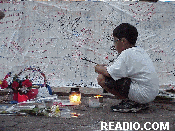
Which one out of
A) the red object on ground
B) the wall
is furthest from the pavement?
the wall

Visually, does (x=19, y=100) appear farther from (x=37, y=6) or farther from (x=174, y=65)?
(x=174, y=65)

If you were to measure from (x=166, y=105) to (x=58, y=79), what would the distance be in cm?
203

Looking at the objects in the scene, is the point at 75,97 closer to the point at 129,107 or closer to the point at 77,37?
the point at 129,107

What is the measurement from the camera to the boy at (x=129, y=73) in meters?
2.34

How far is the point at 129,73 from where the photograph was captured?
2375 millimetres

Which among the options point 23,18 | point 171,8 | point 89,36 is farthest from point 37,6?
point 171,8

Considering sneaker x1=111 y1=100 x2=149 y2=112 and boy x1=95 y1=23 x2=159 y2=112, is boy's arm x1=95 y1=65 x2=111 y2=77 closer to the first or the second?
boy x1=95 y1=23 x2=159 y2=112

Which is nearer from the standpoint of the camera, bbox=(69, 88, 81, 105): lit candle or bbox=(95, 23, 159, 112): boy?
bbox=(95, 23, 159, 112): boy

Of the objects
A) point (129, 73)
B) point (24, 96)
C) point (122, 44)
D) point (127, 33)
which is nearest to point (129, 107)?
point (129, 73)

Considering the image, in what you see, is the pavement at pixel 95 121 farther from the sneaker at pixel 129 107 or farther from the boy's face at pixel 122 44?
the boy's face at pixel 122 44

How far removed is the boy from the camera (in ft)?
7.66

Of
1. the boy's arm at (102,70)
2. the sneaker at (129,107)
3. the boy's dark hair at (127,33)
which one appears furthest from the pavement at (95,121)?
the boy's dark hair at (127,33)

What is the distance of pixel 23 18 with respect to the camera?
4.60 meters

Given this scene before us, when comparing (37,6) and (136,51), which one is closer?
(136,51)
